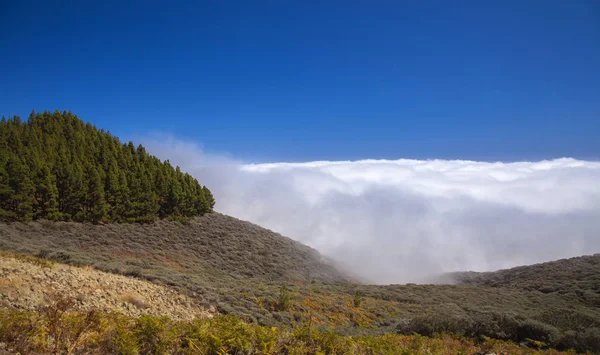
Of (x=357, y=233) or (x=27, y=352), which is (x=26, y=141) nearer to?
(x=27, y=352)

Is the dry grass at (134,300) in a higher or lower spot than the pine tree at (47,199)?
lower

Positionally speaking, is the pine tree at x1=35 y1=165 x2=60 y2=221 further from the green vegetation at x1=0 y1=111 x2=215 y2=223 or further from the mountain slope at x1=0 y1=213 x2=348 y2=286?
the mountain slope at x1=0 y1=213 x2=348 y2=286

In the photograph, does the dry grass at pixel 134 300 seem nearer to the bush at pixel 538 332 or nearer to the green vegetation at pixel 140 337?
the green vegetation at pixel 140 337

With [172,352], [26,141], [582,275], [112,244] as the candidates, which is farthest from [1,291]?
[582,275]

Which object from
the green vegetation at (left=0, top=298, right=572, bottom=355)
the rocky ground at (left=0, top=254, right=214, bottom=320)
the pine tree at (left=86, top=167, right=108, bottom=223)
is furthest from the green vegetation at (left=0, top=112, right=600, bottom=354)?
the rocky ground at (left=0, top=254, right=214, bottom=320)

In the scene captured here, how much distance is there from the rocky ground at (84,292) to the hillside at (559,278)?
36.1 metres

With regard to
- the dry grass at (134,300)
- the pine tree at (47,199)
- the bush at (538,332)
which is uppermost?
the pine tree at (47,199)

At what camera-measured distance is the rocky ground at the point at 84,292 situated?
8.95 m

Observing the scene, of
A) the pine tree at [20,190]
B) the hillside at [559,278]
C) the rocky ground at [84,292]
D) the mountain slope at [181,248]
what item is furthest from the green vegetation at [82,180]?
the hillside at [559,278]

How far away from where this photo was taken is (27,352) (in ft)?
14.4

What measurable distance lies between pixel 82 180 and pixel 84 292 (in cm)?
2857

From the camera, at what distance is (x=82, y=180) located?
33.4 metres

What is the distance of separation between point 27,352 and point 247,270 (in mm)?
31090

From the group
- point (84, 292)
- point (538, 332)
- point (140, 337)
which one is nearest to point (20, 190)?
point (84, 292)
